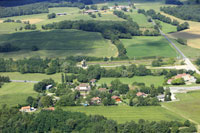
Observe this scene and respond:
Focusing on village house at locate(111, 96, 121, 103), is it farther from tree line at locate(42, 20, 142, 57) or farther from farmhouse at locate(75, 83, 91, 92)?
tree line at locate(42, 20, 142, 57)

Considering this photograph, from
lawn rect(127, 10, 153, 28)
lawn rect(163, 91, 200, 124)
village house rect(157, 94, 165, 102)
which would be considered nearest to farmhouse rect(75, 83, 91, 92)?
village house rect(157, 94, 165, 102)

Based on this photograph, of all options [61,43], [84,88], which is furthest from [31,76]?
[61,43]

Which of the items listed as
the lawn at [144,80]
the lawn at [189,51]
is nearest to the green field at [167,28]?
the lawn at [189,51]

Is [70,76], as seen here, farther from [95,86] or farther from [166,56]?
[166,56]

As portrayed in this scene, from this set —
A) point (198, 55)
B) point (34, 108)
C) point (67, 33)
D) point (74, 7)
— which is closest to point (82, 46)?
point (67, 33)

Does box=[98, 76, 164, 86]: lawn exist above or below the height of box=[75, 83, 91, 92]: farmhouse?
below

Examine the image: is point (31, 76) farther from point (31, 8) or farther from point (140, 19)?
point (31, 8)
